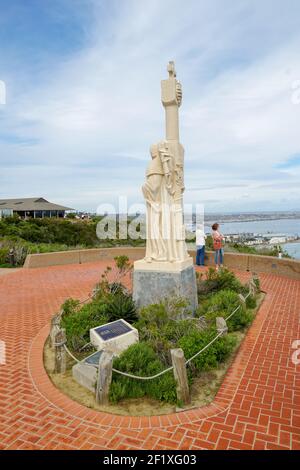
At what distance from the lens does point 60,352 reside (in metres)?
4.79

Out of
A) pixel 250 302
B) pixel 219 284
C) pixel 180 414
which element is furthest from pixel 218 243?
pixel 180 414

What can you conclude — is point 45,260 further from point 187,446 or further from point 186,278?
point 187,446

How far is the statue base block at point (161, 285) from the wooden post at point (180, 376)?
243cm

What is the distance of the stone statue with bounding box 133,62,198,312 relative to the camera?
260 inches

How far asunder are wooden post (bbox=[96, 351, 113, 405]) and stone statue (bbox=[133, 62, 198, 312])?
276cm

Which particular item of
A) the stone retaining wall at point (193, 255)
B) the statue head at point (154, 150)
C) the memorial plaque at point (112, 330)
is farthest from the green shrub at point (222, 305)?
the stone retaining wall at point (193, 255)

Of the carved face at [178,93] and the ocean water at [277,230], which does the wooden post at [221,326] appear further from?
the ocean water at [277,230]

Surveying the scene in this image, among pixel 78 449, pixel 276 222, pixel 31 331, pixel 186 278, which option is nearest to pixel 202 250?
pixel 186 278

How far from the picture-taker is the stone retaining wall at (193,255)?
1118 cm

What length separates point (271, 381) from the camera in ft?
14.6

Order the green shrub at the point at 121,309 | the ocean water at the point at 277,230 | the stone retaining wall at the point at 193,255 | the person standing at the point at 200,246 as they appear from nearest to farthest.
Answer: the green shrub at the point at 121,309
the stone retaining wall at the point at 193,255
the person standing at the point at 200,246
the ocean water at the point at 277,230

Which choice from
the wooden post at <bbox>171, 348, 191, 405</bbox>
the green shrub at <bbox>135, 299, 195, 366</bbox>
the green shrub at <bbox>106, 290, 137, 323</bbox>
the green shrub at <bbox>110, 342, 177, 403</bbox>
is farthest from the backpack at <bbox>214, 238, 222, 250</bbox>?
the wooden post at <bbox>171, 348, 191, 405</bbox>
